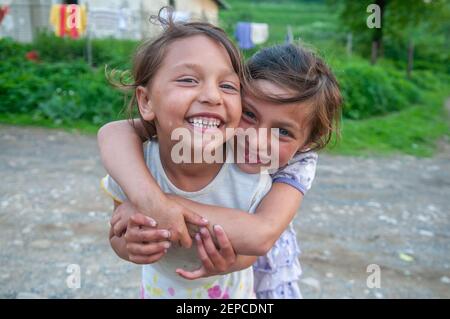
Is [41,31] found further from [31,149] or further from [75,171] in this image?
[75,171]

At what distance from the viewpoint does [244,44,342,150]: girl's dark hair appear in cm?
129

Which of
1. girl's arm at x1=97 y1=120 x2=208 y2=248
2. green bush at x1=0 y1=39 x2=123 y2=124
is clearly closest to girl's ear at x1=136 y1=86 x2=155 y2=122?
girl's arm at x1=97 y1=120 x2=208 y2=248

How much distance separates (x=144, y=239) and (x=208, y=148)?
26 cm

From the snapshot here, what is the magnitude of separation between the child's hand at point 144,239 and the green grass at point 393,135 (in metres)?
5.27

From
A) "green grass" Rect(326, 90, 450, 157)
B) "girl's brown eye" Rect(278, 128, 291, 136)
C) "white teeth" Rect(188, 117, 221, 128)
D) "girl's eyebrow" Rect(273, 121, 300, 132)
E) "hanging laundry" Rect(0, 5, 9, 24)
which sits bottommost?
"green grass" Rect(326, 90, 450, 157)

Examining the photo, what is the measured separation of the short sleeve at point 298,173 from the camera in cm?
138

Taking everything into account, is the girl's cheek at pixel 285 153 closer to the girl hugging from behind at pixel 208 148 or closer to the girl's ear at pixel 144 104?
the girl hugging from behind at pixel 208 148

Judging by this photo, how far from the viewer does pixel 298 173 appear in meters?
1.41

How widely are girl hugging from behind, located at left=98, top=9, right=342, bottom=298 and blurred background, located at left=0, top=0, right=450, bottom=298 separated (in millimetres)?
235

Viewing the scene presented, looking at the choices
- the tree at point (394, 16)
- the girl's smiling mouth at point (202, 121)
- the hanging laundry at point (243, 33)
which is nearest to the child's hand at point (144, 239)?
the girl's smiling mouth at point (202, 121)

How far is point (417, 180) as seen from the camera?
5.95 metres

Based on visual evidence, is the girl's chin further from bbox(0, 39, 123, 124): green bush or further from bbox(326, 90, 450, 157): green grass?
bbox(0, 39, 123, 124): green bush

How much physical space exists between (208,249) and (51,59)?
31.7 feet

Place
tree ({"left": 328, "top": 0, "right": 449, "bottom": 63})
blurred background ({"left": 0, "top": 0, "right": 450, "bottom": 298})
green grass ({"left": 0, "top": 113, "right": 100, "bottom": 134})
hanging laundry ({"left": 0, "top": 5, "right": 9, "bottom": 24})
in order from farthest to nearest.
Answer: tree ({"left": 328, "top": 0, "right": 449, "bottom": 63})
hanging laundry ({"left": 0, "top": 5, "right": 9, "bottom": 24})
green grass ({"left": 0, "top": 113, "right": 100, "bottom": 134})
blurred background ({"left": 0, "top": 0, "right": 450, "bottom": 298})
